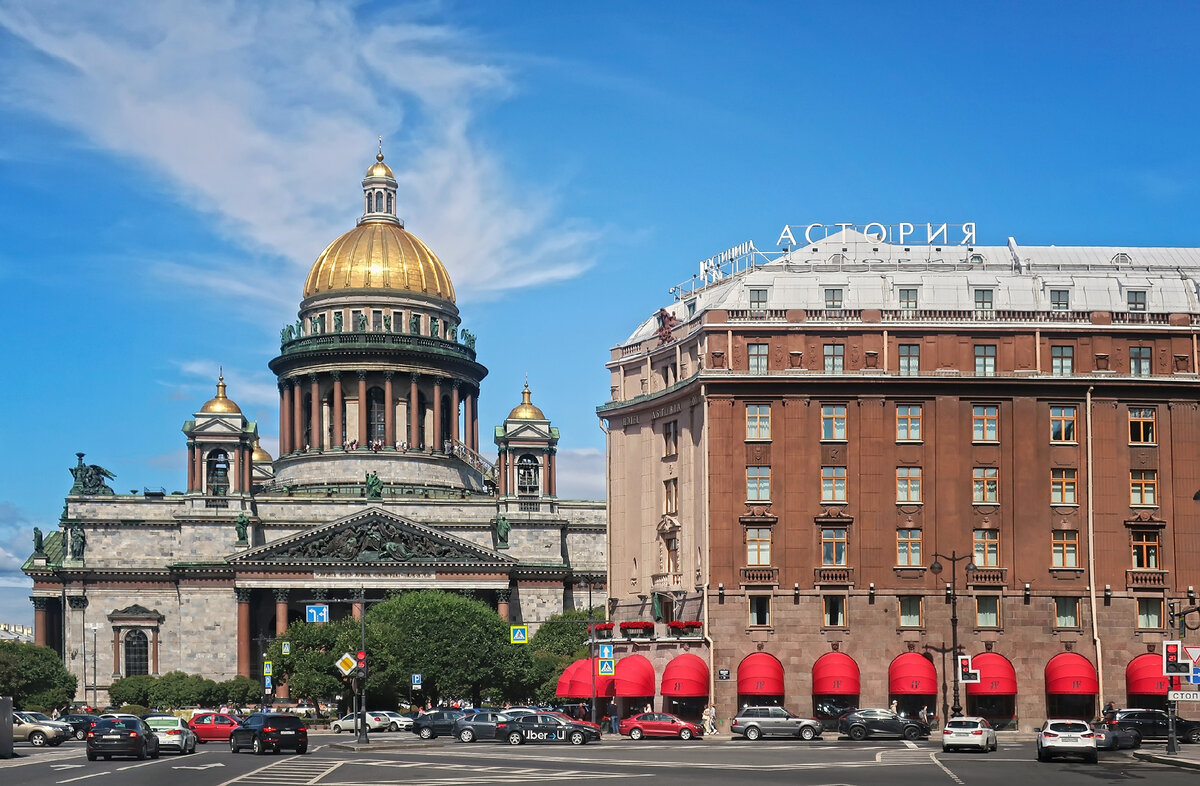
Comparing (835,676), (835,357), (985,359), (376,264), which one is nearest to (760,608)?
(835,676)

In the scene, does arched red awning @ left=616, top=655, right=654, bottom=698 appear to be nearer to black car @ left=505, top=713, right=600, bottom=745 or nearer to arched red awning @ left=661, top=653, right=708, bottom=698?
arched red awning @ left=661, top=653, right=708, bottom=698

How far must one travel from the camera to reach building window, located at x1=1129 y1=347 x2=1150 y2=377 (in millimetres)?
92562

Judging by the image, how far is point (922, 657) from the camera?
88.5m

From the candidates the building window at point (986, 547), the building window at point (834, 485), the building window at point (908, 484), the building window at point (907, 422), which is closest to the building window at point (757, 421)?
the building window at point (834, 485)

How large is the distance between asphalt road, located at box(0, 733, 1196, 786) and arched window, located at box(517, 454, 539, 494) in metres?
86.6

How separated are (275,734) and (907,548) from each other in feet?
109

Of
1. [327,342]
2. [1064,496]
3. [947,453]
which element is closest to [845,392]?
[947,453]

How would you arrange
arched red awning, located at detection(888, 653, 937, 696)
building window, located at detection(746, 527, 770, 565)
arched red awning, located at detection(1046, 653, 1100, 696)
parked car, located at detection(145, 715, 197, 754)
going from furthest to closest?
building window, located at detection(746, 527, 770, 565)
arched red awning, located at detection(1046, 653, 1100, 696)
arched red awning, located at detection(888, 653, 937, 696)
parked car, located at detection(145, 715, 197, 754)

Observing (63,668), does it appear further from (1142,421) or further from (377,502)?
(1142,421)

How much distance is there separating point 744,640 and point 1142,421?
23011mm

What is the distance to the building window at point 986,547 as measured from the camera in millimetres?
90625

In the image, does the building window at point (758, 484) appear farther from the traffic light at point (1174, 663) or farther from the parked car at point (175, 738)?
the parked car at point (175, 738)

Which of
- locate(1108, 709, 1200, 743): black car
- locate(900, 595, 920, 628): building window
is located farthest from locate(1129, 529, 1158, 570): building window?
locate(1108, 709, 1200, 743): black car

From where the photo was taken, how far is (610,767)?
59.9 metres
